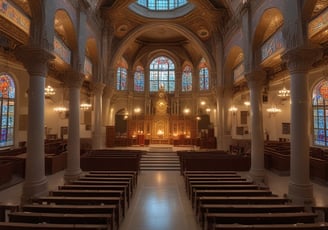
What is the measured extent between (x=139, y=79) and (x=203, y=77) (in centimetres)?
834

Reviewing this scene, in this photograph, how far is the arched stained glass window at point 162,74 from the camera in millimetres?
Answer: 29750

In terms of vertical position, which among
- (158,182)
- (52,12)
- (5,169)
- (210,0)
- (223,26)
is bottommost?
(158,182)

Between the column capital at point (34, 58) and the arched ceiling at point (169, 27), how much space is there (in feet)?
33.2

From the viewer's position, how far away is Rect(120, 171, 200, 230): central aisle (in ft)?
19.9

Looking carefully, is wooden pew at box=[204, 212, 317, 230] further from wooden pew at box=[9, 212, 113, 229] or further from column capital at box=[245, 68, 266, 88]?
column capital at box=[245, 68, 266, 88]

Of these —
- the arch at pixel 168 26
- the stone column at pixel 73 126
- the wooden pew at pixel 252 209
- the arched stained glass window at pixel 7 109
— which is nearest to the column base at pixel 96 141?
the arched stained glass window at pixel 7 109

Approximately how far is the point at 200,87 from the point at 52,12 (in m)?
22.4

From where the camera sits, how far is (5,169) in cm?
1006

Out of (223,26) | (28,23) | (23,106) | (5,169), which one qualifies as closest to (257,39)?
(223,26)

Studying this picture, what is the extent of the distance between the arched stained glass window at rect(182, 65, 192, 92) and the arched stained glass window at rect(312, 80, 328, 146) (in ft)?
47.4

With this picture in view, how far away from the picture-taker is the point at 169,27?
21.9 metres

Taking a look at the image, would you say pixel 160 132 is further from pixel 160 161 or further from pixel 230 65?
pixel 230 65

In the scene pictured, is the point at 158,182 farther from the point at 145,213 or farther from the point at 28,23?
the point at 28,23

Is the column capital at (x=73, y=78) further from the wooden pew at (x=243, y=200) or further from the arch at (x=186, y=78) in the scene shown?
the arch at (x=186, y=78)
